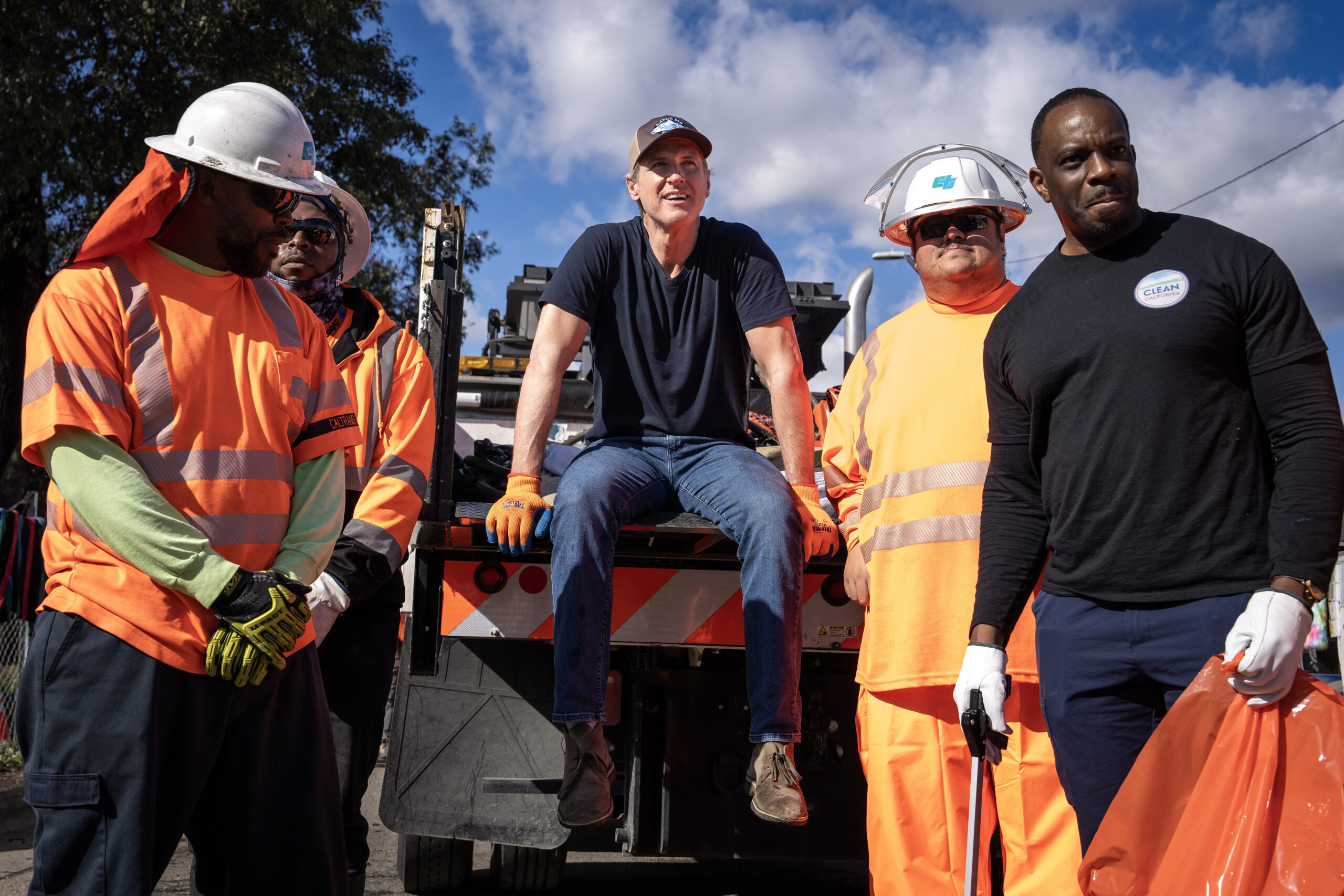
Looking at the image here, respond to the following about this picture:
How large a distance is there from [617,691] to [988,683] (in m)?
1.44

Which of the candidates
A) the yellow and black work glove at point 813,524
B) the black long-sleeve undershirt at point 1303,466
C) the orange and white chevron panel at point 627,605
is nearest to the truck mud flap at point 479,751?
the orange and white chevron panel at point 627,605

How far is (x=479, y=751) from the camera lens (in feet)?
11.5

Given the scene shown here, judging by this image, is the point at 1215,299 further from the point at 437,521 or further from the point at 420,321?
the point at 420,321

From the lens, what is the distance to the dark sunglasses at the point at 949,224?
3242 millimetres

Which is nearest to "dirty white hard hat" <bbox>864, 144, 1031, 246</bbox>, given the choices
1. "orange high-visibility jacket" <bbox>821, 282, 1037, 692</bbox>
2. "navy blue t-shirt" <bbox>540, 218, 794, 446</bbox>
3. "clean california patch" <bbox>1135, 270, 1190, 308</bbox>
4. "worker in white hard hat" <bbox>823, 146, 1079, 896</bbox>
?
"worker in white hard hat" <bbox>823, 146, 1079, 896</bbox>

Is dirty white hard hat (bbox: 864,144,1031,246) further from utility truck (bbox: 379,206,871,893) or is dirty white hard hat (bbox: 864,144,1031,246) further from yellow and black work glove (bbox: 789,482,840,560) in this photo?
utility truck (bbox: 379,206,871,893)

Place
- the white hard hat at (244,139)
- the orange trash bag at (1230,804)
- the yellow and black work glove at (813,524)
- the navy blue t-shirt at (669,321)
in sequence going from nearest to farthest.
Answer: the orange trash bag at (1230,804) < the white hard hat at (244,139) < the yellow and black work glove at (813,524) < the navy blue t-shirt at (669,321)

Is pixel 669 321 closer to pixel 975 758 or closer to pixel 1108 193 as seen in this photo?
pixel 1108 193

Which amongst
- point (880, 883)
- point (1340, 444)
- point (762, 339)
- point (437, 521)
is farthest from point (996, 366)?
point (437, 521)

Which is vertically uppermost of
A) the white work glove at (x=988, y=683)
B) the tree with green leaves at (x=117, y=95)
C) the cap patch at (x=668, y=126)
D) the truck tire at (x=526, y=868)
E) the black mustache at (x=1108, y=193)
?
the tree with green leaves at (x=117, y=95)

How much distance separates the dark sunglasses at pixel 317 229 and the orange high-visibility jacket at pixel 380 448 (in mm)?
209

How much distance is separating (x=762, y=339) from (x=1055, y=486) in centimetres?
128

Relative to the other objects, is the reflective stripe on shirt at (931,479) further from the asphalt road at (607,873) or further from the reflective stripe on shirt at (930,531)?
the asphalt road at (607,873)

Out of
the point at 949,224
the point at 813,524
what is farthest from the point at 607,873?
the point at 949,224
